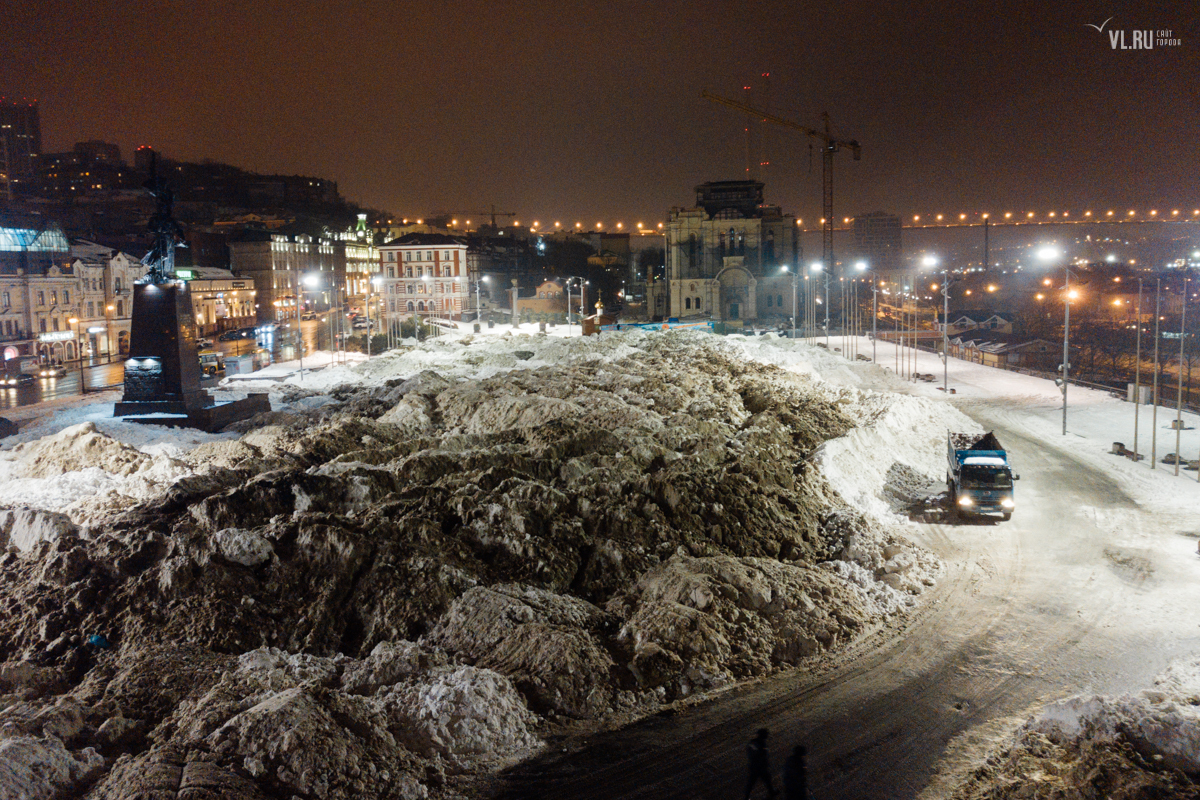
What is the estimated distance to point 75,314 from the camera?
48.8 m

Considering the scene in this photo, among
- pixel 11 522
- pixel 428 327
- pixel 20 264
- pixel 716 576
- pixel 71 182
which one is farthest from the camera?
pixel 71 182

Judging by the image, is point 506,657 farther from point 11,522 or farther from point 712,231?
point 712,231

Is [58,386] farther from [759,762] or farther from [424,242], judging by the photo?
[424,242]

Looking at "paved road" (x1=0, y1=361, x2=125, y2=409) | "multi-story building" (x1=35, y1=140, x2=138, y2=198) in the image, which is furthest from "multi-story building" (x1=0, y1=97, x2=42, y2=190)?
"paved road" (x1=0, y1=361, x2=125, y2=409)

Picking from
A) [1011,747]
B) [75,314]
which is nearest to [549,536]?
[1011,747]

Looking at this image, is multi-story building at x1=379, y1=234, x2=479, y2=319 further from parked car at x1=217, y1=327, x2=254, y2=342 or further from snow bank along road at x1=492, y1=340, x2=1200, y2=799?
snow bank along road at x1=492, y1=340, x2=1200, y2=799

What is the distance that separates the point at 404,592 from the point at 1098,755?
7499 millimetres

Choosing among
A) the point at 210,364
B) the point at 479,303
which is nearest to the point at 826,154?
the point at 479,303

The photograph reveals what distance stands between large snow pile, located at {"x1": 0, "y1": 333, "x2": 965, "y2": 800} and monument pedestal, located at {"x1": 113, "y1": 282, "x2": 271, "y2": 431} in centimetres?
441

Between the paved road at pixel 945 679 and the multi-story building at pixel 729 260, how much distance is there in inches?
2771

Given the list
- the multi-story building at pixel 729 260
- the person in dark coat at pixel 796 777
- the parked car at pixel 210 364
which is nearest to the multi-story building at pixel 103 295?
the parked car at pixel 210 364

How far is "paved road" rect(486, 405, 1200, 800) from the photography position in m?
7.49

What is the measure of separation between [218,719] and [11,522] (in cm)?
720

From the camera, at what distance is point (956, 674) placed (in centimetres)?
947
